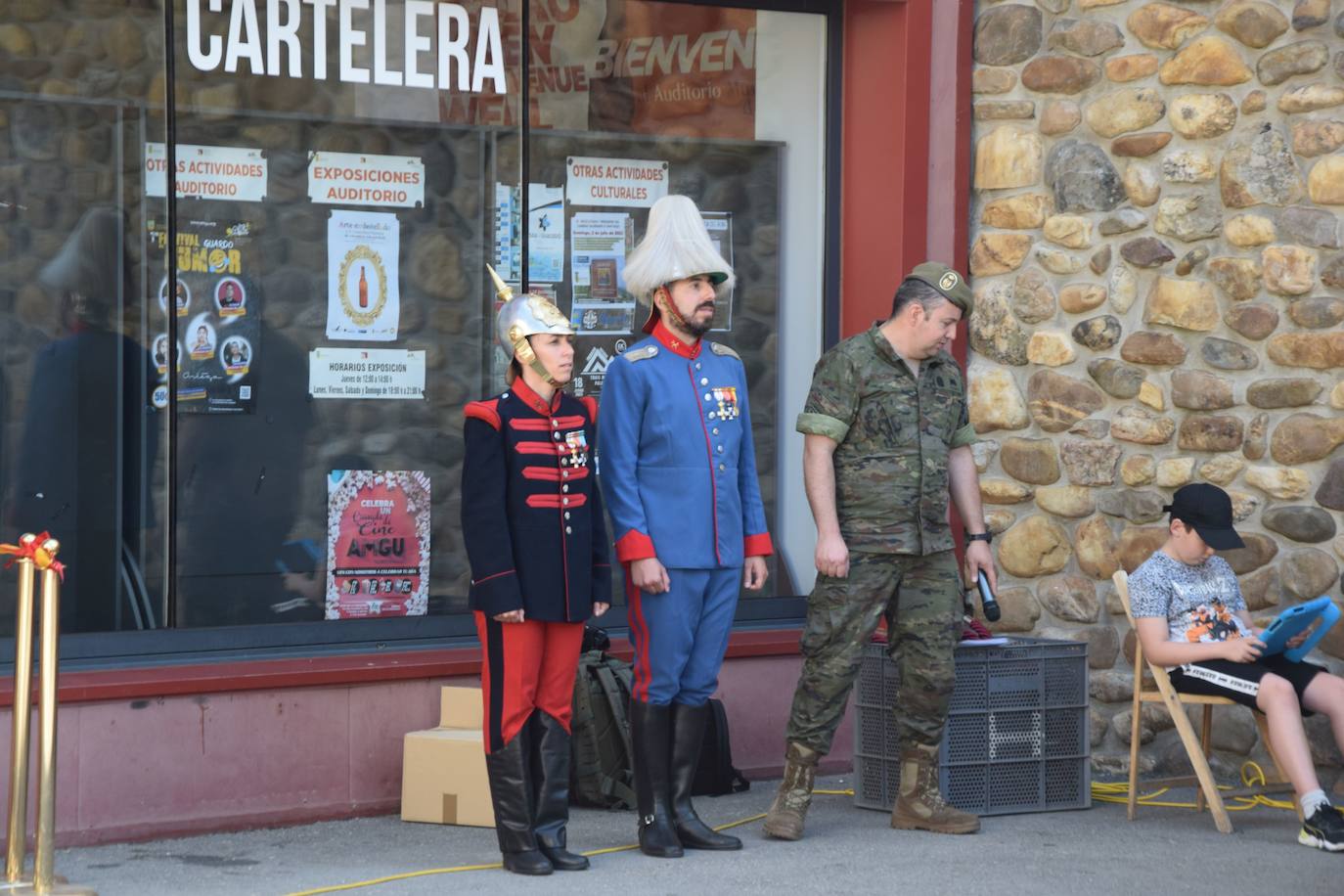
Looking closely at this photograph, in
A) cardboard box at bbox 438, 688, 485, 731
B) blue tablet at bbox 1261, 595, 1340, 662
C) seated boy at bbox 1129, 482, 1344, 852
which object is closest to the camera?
seated boy at bbox 1129, 482, 1344, 852

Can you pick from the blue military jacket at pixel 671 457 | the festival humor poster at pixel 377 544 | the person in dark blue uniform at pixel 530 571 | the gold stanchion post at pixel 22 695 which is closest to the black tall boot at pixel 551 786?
the person in dark blue uniform at pixel 530 571

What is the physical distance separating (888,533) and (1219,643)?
121cm

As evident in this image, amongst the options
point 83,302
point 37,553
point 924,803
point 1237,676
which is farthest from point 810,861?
point 83,302

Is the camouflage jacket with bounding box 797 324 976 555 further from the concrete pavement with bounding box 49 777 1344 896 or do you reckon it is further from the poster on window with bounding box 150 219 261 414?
the poster on window with bounding box 150 219 261 414

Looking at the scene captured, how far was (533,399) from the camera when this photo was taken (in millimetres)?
5652

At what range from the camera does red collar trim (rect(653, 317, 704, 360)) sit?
19.3ft

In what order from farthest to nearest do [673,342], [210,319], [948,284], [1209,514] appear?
[210,319]
[1209,514]
[948,284]
[673,342]

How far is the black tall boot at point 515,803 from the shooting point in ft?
18.2

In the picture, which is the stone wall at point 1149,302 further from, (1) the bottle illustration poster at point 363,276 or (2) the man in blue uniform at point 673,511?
(1) the bottle illustration poster at point 363,276

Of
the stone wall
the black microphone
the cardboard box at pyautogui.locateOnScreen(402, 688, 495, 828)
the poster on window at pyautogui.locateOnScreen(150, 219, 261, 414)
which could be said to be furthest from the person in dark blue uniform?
the stone wall

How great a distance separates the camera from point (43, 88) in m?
6.80

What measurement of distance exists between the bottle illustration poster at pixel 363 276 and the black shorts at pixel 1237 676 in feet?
10.8

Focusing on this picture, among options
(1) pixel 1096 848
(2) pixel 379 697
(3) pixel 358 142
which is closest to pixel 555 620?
(2) pixel 379 697

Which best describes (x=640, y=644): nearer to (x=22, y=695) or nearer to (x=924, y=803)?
(x=924, y=803)
